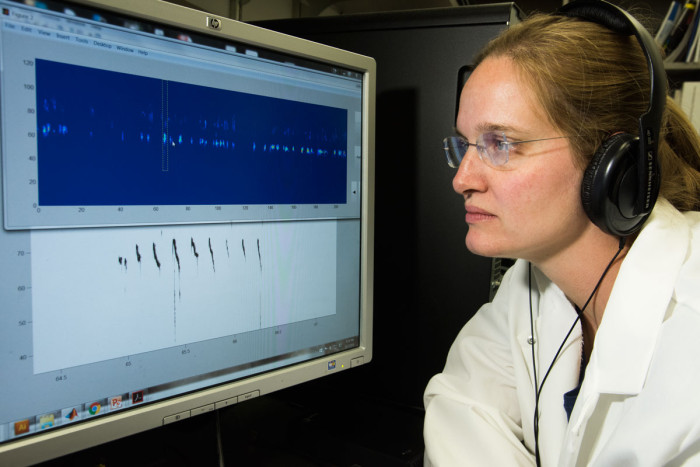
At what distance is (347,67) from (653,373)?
Answer: 1.71ft

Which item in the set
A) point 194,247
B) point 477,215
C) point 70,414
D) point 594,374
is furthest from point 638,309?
point 70,414

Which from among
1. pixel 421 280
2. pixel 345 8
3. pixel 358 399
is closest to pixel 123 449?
pixel 358 399

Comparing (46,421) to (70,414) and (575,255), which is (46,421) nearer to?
(70,414)

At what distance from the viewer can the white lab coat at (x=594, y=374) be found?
0.52 m

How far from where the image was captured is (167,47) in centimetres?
52

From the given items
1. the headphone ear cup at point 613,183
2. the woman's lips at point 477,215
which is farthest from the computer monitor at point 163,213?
the headphone ear cup at point 613,183

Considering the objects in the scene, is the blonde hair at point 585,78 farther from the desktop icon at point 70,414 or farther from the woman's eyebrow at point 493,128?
the desktop icon at point 70,414

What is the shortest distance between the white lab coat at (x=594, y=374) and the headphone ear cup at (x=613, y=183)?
71 millimetres

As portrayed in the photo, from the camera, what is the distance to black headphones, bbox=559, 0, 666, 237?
0.54m

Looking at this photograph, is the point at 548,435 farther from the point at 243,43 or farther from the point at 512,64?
the point at 243,43

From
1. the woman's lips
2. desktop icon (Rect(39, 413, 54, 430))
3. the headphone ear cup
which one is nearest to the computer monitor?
desktop icon (Rect(39, 413, 54, 430))

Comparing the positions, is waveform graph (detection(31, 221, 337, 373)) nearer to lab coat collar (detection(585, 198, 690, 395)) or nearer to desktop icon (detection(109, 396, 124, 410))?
desktop icon (detection(109, 396, 124, 410))

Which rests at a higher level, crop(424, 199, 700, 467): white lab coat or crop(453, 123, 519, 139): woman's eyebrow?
crop(453, 123, 519, 139): woman's eyebrow

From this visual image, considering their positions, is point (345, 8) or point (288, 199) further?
point (345, 8)
